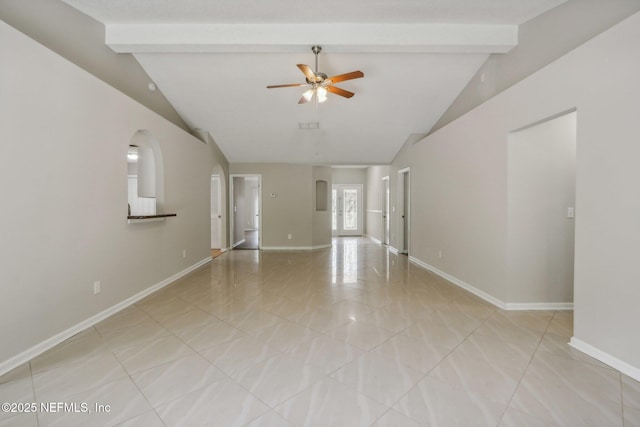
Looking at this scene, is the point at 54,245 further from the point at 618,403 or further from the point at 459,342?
the point at 618,403

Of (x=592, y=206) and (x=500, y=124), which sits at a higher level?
(x=500, y=124)

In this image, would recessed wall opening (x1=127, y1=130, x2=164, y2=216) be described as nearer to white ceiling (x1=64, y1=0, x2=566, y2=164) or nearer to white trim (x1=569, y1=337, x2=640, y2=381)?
white ceiling (x1=64, y1=0, x2=566, y2=164)

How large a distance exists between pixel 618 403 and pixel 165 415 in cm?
266

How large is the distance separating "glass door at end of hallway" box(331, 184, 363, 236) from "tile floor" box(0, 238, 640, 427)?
7192mm

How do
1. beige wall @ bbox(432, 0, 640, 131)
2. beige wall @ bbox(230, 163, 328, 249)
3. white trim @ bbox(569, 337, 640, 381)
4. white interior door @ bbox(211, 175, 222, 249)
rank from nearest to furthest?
white trim @ bbox(569, 337, 640, 381) < beige wall @ bbox(432, 0, 640, 131) < white interior door @ bbox(211, 175, 222, 249) < beige wall @ bbox(230, 163, 328, 249)

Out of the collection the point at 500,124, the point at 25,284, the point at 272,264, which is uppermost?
the point at 500,124

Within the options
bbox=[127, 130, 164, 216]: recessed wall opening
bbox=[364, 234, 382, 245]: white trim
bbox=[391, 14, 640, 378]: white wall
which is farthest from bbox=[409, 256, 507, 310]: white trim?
bbox=[127, 130, 164, 216]: recessed wall opening

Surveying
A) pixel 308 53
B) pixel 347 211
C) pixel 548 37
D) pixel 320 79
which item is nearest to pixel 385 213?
pixel 347 211

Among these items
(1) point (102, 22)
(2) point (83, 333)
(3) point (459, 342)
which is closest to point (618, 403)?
(3) point (459, 342)

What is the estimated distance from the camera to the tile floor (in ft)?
5.08

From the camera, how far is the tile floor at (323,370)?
155cm

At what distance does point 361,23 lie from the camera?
3.03 meters

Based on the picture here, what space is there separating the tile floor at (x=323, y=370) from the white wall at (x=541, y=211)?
37 centimetres

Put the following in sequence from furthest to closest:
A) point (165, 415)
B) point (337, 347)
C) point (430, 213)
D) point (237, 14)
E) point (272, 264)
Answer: point (272, 264) < point (430, 213) < point (237, 14) < point (337, 347) < point (165, 415)
